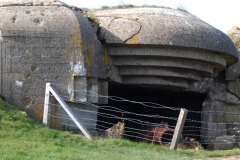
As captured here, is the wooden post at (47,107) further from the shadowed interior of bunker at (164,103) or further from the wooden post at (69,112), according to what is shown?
the shadowed interior of bunker at (164,103)

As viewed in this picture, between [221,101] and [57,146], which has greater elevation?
[221,101]

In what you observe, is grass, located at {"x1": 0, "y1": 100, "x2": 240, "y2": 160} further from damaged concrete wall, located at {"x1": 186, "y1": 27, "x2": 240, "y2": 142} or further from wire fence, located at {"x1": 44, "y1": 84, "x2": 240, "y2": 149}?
damaged concrete wall, located at {"x1": 186, "y1": 27, "x2": 240, "y2": 142}

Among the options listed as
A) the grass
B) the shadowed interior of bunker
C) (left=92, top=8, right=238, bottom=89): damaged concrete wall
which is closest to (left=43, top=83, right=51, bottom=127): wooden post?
the grass

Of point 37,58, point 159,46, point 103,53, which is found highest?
point 159,46

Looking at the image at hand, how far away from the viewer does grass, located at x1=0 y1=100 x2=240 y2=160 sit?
5148 mm

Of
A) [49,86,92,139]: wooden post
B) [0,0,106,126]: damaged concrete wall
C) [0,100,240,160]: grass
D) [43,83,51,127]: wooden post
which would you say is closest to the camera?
[0,100,240,160]: grass

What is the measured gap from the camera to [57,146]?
576 cm

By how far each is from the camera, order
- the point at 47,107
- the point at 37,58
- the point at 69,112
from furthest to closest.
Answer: the point at 37,58
the point at 47,107
the point at 69,112

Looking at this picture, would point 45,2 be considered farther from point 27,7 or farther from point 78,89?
point 78,89

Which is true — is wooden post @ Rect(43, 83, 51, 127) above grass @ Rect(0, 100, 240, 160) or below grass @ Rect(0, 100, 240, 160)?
above

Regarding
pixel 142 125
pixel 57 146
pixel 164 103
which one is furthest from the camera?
pixel 164 103

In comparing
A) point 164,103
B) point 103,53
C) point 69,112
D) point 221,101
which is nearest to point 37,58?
point 69,112

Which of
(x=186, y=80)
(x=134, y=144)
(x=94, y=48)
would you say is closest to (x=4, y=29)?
(x=94, y=48)

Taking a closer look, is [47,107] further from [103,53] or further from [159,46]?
[159,46]
